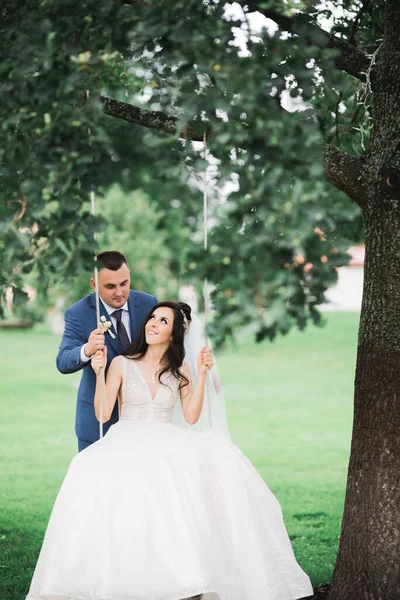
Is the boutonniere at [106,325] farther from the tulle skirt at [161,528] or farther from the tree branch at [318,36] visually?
the tree branch at [318,36]

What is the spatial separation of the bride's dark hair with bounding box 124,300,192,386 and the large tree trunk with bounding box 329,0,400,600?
1.00 meters

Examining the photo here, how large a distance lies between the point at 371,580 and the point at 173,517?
1101 mm

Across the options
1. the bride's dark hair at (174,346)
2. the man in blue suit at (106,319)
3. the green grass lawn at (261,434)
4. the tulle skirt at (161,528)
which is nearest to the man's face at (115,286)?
the man in blue suit at (106,319)

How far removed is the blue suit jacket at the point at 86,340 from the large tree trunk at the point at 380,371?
4.72 ft

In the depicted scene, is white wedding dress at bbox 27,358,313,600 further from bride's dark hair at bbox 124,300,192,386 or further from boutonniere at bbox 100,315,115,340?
boutonniere at bbox 100,315,115,340

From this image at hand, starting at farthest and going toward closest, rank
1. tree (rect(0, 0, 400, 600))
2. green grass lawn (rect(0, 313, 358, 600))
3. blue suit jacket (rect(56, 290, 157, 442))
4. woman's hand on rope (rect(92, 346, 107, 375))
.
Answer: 1. green grass lawn (rect(0, 313, 358, 600))
2. blue suit jacket (rect(56, 290, 157, 442))
3. woman's hand on rope (rect(92, 346, 107, 375))
4. tree (rect(0, 0, 400, 600))

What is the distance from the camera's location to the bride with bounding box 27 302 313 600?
4.44 metres

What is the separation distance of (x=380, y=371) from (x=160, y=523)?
1332mm

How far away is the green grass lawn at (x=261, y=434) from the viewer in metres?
7.26

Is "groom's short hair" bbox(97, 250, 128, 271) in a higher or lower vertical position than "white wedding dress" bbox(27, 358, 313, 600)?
higher

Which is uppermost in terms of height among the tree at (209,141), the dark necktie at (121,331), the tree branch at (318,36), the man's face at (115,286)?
the tree branch at (318,36)

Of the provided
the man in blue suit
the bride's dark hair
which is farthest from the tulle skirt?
the man in blue suit

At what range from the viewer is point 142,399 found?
16.6ft

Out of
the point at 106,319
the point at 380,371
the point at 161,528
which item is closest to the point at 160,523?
the point at 161,528
